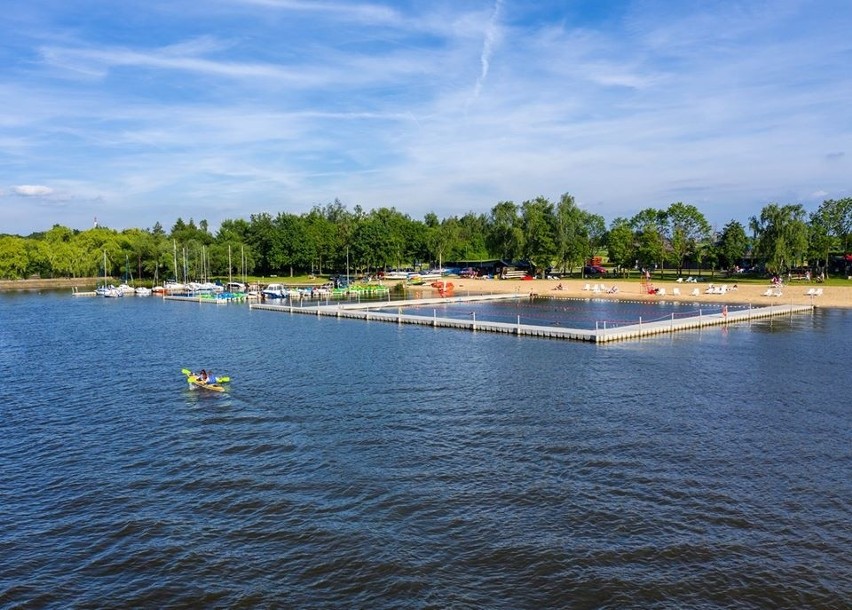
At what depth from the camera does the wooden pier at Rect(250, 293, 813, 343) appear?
54.4 meters

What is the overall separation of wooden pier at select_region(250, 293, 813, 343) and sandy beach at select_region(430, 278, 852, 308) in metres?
7.82

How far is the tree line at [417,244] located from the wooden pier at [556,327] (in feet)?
118

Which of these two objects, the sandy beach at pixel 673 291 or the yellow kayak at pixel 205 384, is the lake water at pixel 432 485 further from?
the sandy beach at pixel 673 291

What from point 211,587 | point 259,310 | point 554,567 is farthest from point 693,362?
point 259,310

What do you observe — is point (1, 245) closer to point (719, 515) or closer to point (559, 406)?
point (559, 406)

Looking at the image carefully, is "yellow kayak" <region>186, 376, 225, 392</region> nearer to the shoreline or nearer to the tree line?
the shoreline

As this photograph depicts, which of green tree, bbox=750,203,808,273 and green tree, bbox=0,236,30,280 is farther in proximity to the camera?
green tree, bbox=0,236,30,280

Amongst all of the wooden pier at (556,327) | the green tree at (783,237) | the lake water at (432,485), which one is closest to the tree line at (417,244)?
the green tree at (783,237)

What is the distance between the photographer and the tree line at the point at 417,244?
10750 centimetres

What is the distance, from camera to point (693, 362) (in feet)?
142

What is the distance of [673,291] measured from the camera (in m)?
93.9

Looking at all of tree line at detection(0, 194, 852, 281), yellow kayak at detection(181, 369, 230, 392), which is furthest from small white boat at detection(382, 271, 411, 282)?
yellow kayak at detection(181, 369, 230, 392)

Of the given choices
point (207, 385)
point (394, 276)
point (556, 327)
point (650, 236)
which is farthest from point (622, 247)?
point (207, 385)

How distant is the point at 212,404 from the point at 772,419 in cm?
2756
